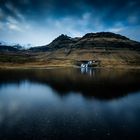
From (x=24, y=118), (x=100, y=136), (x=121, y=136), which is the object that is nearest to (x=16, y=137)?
(x=24, y=118)

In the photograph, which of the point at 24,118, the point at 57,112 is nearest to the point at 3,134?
the point at 24,118

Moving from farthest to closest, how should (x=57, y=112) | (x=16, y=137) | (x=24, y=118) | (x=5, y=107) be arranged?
1. (x=5, y=107)
2. (x=57, y=112)
3. (x=24, y=118)
4. (x=16, y=137)

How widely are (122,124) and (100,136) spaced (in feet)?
14.2

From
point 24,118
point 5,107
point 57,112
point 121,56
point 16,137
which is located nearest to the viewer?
point 16,137

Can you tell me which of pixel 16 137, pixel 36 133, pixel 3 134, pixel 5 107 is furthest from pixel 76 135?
pixel 5 107

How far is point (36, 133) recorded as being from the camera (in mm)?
16516

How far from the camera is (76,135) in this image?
53.6 feet

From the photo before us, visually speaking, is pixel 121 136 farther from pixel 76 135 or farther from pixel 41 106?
pixel 41 106

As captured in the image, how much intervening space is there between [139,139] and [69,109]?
38.1ft

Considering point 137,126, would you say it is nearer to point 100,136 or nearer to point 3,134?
point 100,136

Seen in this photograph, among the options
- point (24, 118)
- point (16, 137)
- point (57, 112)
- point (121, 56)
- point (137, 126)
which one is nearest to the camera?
point (16, 137)

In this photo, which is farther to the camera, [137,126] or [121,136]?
[137,126]

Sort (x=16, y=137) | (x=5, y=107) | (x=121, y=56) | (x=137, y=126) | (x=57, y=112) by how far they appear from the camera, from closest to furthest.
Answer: (x=16, y=137)
(x=137, y=126)
(x=57, y=112)
(x=5, y=107)
(x=121, y=56)

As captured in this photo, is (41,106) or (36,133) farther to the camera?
(41,106)
